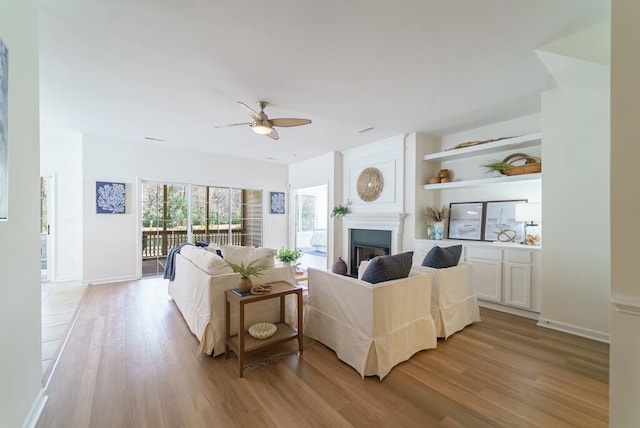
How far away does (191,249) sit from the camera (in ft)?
10.7

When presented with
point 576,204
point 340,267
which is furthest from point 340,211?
point 576,204

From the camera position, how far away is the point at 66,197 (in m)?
4.85

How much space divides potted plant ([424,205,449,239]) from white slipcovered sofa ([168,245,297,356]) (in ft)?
8.88

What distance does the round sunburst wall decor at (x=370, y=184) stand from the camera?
5027mm

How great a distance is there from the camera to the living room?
155 centimetres

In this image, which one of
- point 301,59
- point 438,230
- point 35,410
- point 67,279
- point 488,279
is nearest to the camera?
point 35,410

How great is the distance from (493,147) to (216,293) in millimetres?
4051

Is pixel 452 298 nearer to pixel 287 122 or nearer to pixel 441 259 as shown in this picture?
pixel 441 259

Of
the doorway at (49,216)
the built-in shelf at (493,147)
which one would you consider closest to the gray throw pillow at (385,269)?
the built-in shelf at (493,147)

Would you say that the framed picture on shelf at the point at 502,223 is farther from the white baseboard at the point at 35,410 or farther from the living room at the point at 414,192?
the white baseboard at the point at 35,410

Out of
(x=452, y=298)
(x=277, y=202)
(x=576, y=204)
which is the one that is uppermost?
(x=277, y=202)

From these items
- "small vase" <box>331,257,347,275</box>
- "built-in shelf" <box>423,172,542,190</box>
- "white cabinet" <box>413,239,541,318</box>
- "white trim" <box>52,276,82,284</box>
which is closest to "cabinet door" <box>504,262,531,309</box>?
"white cabinet" <box>413,239,541,318</box>

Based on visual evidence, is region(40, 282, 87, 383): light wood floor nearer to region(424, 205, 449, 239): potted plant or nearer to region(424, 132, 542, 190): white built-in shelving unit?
region(424, 205, 449, 239): potted plant
